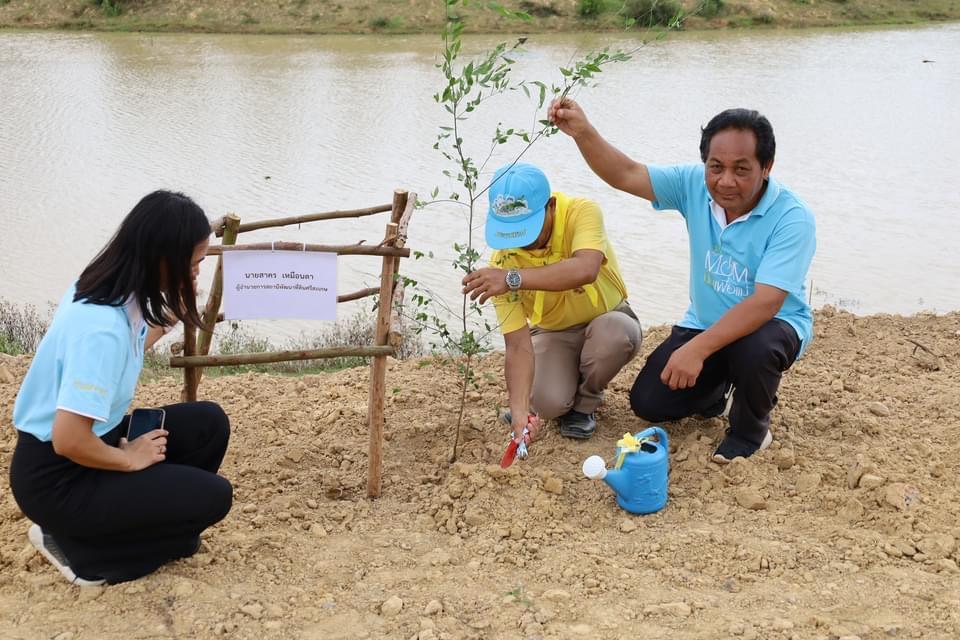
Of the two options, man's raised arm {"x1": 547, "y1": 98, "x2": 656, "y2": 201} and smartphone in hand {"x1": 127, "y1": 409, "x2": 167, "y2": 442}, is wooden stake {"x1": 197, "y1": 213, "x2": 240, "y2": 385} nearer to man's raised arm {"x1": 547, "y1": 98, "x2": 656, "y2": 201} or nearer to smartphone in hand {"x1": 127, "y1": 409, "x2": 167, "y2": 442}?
smartphone in hand {"x1": 127, "y1": 409, "x2": 167, "y2": 442}

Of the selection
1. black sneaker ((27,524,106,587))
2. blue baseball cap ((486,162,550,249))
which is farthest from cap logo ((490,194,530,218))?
black sneaker ((27,524,106,587))

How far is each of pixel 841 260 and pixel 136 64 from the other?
536 inches

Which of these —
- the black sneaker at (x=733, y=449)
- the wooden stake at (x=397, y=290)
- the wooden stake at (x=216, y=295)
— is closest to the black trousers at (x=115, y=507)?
the wooden stake at (x=216, y=295)

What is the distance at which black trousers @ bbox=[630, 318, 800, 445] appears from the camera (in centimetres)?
327

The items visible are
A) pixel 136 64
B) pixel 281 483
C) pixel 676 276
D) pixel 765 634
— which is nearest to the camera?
pixel 765 634

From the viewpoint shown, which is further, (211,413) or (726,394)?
(726,394)

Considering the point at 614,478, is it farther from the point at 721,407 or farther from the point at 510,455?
the point at 721,407

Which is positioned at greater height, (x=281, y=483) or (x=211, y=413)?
(x=211, y=413)

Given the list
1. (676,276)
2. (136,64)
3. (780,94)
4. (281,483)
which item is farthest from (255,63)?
(281,483)

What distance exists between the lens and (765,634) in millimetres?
2393

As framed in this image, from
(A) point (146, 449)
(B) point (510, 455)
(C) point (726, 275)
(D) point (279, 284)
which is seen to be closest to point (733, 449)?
(C) point (726, 275)

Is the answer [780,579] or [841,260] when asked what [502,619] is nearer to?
→ [780,579]

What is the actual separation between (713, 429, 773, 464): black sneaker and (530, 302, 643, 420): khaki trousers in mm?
490

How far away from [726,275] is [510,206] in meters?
0.84
